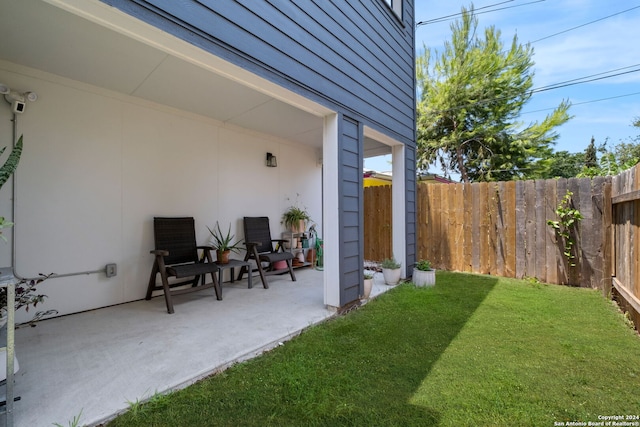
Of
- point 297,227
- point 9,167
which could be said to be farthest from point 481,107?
point 9,167

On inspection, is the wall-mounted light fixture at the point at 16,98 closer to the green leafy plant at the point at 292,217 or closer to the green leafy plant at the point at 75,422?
the green leafy plant at the point at 75,422

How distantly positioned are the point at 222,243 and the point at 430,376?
2872mm

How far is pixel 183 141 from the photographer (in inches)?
151

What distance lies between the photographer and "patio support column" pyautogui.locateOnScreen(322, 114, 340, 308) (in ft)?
9.75

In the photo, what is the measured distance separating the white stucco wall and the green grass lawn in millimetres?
2172

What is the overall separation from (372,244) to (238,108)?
3648mm

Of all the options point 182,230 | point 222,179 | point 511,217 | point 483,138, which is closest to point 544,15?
point 483,138

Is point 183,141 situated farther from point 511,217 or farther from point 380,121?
point 511,217

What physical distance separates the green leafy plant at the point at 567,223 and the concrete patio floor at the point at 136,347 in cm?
341

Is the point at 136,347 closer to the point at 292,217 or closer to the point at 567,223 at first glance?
the point at 292,217

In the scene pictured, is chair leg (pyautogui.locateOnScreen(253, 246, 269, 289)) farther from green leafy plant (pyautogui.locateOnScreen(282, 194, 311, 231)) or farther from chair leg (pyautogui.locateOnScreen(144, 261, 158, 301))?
green leafy plant (pyautogui.locateOnScreen(282, 194, 311, 231))

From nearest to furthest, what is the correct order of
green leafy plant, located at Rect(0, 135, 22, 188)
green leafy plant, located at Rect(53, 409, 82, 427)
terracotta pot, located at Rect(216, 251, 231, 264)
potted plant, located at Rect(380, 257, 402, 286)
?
green leafy plant, located at Rect(53, 409, 82, 427), green leafy plant, located at Rect(0, 135, 22, 188), terracotta pot, located at Rect(216, 251, 231, 264), potted plant, located at Rect(380, 257, 402, 286)

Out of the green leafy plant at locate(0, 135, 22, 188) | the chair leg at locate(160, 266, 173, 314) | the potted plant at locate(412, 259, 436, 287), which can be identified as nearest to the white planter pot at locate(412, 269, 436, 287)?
the potted plant at locate(412, 259, 436, 287)

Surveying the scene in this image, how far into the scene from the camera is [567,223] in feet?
12.8
